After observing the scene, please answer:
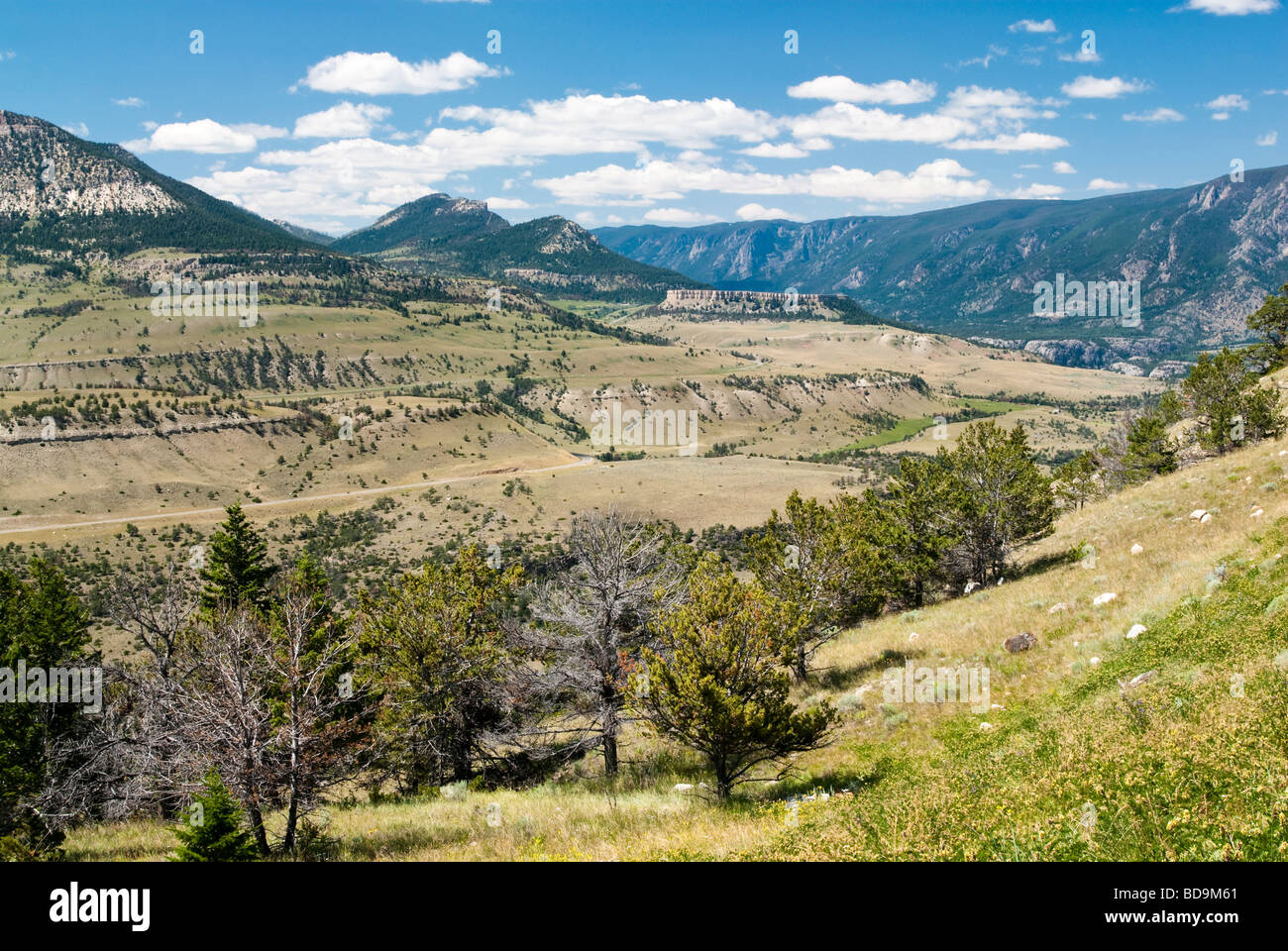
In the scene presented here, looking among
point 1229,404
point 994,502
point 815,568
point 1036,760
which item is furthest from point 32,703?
point 1229,404

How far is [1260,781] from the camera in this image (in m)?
7.38

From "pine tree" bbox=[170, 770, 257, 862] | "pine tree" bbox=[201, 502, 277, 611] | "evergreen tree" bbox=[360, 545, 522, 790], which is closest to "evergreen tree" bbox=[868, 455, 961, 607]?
"evergreen tree" bbox=[360, 545, 522, 790]

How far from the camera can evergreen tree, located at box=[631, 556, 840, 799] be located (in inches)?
542

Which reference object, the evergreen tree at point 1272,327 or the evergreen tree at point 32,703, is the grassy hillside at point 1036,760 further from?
the evergreen tree at point 1272,327

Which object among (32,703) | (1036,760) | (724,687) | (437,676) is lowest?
(32,703)

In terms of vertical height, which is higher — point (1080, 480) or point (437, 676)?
point (1080, 480)

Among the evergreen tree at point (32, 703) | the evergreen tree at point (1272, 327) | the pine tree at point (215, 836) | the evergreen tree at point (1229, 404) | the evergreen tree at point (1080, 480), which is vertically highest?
the evergreen tree at point (1272, 327)

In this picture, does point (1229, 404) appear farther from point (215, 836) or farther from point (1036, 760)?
point (215, 836)

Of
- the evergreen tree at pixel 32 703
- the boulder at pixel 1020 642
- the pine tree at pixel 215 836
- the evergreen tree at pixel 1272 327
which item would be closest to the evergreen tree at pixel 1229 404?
the evergreen tree at pixel 1272 327

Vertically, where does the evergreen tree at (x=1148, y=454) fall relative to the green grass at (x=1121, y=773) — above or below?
above

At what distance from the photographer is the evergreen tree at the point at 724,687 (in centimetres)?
1376

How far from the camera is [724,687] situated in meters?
14.3

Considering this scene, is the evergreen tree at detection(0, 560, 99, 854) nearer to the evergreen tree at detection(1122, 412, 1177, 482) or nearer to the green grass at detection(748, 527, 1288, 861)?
the green grass at detection(748, 527, 1288, 861)
